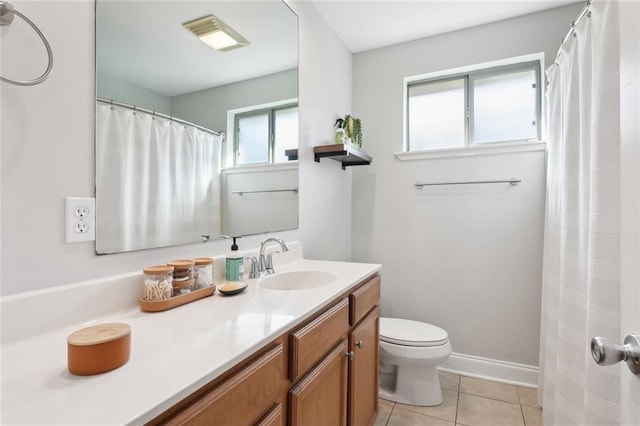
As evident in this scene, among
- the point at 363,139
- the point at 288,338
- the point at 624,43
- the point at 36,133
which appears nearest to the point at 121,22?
the point at 36,133

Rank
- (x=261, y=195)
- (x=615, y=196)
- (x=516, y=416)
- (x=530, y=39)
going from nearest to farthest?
1. (x=615, y=196)
2. (x=261, y=195)
3. (x=516, y=416)
4. (x=530, y=39)

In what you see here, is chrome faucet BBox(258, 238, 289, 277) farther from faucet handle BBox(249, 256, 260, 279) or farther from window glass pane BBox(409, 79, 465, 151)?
window glass pane BBox(409, 79, 465, 151)

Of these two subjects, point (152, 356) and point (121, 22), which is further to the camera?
point (121, 22)

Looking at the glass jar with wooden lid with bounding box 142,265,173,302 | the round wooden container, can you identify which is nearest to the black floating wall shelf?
the glass jar with wooden lid with bounding box 142,265,173,302

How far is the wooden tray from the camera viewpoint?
958 millimetres

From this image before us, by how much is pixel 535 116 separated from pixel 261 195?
206 cm

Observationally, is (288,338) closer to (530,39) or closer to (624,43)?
(624,43)

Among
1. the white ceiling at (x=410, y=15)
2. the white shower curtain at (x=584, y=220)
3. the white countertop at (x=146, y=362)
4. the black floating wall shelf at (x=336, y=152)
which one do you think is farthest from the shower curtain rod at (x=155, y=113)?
the white shower curtain at (x=584, y=220)

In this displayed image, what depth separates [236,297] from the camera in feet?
3.72

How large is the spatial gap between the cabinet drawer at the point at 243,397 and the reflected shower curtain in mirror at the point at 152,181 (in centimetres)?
59

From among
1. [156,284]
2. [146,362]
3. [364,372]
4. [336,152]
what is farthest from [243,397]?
[336,152]

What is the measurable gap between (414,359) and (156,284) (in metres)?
1.56

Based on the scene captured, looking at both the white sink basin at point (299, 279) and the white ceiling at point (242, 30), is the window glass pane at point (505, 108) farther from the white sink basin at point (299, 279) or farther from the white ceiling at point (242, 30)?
the white sink basin at point (299, 279)

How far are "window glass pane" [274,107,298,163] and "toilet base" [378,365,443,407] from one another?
156cm
